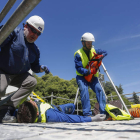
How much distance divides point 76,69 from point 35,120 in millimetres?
1337

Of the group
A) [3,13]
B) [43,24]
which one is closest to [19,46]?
[43,24]

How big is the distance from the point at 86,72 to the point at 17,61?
1291 millimetres

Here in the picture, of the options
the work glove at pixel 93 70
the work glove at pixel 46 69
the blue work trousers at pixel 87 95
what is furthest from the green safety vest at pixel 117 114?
the work glove at pixel 46 69

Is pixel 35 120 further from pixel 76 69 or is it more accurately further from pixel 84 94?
pixel 76 69

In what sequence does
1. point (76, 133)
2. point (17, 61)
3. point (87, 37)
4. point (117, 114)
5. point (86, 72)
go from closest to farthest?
point (76, 133) → point (17, 61) → point (117, 114) → point (86, 72) → point (87, 37)

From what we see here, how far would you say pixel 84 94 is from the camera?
106 inches

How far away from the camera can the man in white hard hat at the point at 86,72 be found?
8.75 ft

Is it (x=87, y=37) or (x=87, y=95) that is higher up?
(x=87, y=37)

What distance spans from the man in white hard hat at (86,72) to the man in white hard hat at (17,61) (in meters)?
1.00

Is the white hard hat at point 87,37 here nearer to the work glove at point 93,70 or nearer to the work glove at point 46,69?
the work glove at point 93,70

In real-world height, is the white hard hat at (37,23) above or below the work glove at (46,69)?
above

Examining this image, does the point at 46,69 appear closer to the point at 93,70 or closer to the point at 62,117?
the point at 62,117

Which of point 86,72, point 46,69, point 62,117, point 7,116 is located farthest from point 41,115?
point 86,72

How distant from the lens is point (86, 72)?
8.77 ft
